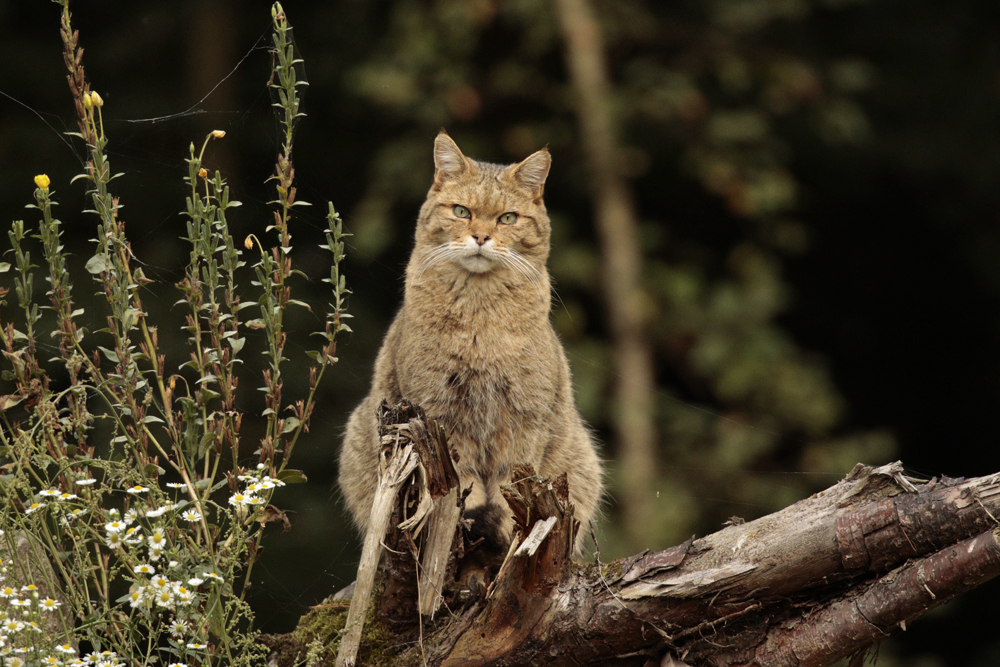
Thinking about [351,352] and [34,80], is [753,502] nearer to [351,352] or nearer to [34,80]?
[351,352]

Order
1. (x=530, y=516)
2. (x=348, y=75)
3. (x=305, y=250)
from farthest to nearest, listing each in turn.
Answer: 1. (x=348, y=75)
2. (x=305, y=250)
3. (x=530, y=516)

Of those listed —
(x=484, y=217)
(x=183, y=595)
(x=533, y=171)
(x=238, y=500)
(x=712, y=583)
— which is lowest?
(x=712, y=583)

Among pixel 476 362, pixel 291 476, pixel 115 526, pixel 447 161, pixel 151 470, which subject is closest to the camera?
pixel 115 526

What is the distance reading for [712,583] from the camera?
92.4 inches

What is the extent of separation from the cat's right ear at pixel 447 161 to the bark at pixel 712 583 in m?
1.21

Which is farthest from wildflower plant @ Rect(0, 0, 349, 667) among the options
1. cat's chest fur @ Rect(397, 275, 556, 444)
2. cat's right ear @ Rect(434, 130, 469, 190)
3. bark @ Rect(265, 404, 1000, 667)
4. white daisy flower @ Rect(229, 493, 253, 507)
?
cat's right ear @ Rect(434, 130, 469, 190)

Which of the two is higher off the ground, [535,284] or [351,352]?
[535,284]

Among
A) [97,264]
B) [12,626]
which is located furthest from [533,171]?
[12,626]

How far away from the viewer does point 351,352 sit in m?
4.04

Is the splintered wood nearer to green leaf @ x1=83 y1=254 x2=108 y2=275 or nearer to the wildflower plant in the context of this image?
the wildflower plant

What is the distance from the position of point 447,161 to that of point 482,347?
717 mm

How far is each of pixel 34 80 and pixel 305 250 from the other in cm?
252

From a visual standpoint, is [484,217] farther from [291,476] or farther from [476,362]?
[291,476]

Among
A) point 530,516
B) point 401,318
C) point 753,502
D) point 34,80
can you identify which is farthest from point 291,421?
point 34,80
